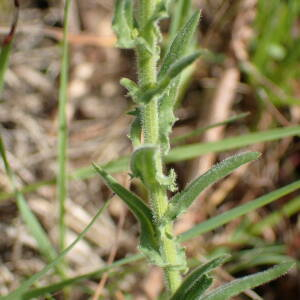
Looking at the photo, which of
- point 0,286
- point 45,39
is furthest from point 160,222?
point 45,39

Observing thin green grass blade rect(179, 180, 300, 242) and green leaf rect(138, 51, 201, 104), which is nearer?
green leaf rect(138, 51, 201, 104)

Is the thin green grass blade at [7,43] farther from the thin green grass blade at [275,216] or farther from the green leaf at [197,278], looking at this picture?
the thin green grass blade at [275,216]

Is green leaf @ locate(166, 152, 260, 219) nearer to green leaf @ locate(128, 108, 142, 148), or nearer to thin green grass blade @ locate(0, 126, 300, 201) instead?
green leaf @ locate(128, 108, 142, 148)

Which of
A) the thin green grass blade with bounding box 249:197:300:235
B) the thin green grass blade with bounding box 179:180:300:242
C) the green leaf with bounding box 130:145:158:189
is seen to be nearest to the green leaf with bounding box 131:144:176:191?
the green leaf with bounding box 130:145:158:189

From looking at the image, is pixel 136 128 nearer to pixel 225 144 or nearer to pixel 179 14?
pixel 225 144

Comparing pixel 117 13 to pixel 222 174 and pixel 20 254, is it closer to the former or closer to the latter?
pixel 222 174

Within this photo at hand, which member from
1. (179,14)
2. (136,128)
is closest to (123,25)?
(136,128)
